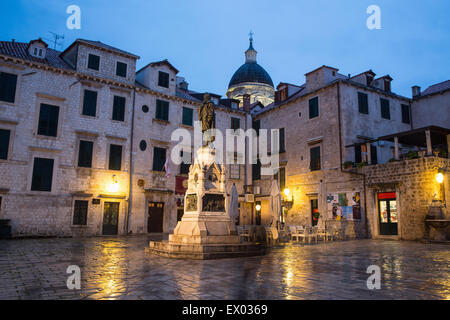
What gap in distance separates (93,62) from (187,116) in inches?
309

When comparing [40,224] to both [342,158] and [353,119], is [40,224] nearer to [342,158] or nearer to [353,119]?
[342,158]

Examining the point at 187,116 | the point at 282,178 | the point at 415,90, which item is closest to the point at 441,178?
the point at 282,178

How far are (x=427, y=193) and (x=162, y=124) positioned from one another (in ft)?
58.3

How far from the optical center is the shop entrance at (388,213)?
62.8ft

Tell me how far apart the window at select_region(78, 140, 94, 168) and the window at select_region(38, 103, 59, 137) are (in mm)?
1739

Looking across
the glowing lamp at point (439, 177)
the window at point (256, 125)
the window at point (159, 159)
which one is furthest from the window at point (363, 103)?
the window at point (159, 159)

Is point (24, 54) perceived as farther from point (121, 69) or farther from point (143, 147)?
point (143, 147)

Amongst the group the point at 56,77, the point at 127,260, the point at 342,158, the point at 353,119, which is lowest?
the point at 127,260

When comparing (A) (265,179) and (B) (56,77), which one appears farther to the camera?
(A) (265,179)

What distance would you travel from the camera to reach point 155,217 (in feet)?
78.1

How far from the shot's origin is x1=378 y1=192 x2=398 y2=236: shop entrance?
19.2 metres

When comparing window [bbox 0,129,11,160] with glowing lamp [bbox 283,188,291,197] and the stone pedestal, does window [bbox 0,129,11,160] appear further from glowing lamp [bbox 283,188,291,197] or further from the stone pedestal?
glowing lamp [bbox 283,188,291,197]

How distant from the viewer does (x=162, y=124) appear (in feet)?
82.0
